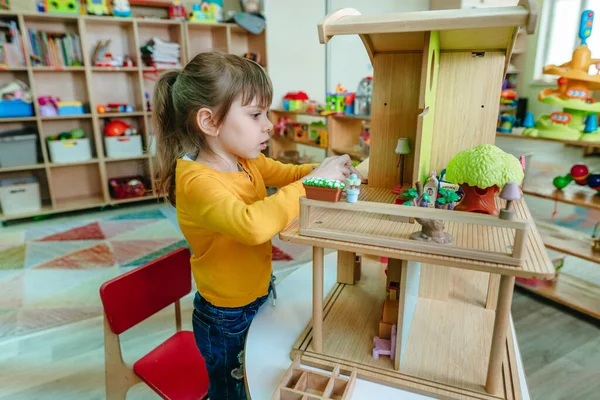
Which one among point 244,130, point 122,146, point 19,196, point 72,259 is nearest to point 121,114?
point 122,146

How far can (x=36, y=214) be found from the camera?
3441mm

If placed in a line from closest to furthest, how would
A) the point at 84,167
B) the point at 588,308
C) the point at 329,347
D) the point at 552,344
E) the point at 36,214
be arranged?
the point at 329,347 < the point at 552,344 < the point at 588,308 < the point at 36,214 < the point at 84,167

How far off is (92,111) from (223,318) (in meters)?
3.24

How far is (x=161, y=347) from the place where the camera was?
1.22m

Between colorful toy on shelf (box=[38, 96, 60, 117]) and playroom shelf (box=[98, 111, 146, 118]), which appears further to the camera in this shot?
playroom shelf (box=[98, 111, 146, 118])

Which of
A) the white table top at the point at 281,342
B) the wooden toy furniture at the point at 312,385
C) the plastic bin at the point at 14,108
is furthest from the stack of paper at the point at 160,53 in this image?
the wooden toy furniture at the point at 312,385

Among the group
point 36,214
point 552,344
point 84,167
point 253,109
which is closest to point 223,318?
point 253,109

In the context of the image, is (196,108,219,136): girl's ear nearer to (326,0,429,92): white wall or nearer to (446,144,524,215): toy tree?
(446,144,524,215): toy tree

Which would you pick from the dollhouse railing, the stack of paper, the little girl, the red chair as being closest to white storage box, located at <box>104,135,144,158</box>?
the stack of paper

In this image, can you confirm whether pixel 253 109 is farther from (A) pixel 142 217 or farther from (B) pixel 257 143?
(A) pixel 142 217

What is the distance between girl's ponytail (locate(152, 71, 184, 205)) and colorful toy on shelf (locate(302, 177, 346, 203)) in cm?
37

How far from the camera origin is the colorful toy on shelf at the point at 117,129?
3.72m

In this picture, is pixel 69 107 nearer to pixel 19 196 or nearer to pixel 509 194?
pixel 19 196

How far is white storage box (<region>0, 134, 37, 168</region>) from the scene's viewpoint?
330 centimetres
